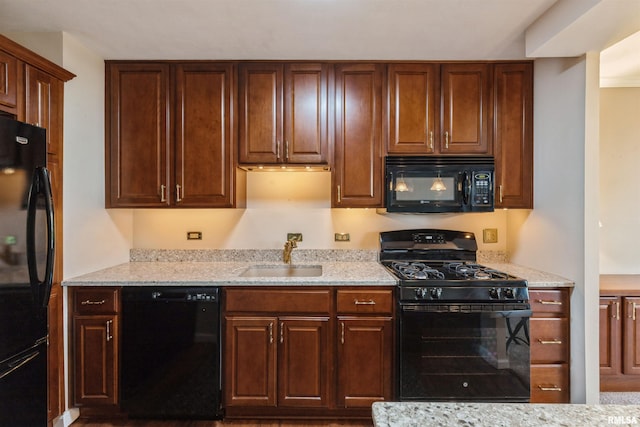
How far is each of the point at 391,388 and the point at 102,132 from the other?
2610mm

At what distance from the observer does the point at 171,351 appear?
2098mm

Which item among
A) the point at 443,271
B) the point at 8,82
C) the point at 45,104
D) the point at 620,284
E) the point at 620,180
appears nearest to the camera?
the point at 8,82

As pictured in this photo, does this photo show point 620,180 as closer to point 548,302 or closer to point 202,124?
point 548,302

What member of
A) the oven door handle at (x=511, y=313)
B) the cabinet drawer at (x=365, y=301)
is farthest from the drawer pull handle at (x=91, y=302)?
the oven door handle at (x=511, y=313)

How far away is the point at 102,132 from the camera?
242 centimetres

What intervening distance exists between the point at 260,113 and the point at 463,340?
202 cm

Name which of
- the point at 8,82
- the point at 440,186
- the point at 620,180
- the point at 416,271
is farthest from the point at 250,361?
the point at 620,180

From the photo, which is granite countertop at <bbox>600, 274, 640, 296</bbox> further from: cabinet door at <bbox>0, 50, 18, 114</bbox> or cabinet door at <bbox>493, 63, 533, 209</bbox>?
cabinet door at <bbox>0, 50, 18, 114</bbox>

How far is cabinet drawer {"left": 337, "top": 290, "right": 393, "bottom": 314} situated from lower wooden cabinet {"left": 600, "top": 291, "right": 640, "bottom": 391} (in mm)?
1632

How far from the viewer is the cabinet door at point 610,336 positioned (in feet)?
7.98

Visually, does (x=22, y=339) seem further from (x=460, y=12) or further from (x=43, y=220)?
(x=460, y=12)

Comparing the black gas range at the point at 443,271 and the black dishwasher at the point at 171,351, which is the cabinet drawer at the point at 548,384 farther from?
the black dishwasher at the point at 171,351

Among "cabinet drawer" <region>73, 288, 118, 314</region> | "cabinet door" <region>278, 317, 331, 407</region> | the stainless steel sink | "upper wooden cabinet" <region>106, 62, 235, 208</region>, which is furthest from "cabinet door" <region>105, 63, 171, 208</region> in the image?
"cabinet door" <region>278, 317, 331, 407</region>

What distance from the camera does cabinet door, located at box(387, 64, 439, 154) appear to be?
97.2 inches
